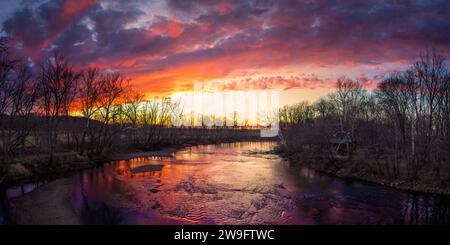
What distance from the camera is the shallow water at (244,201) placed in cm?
1588

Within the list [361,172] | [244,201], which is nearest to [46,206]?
[244,201]

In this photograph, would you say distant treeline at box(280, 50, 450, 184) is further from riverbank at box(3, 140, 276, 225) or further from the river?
riverbank at box(3, 140, 276, 225)

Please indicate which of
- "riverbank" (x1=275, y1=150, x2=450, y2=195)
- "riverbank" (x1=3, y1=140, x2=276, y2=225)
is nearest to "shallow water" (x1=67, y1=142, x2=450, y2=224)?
"riverbank" (x1=3, y1=140, x2=276, y2=225)

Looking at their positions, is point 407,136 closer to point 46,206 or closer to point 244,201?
point 244,201

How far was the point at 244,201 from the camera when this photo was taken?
1930 cm

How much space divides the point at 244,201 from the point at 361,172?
16.4m

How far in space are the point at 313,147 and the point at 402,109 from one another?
585 inches

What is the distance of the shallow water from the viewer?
1588cm

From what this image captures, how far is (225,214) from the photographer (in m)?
16.4

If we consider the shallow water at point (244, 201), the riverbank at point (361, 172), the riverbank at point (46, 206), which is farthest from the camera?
the riverbank at point (361, 172)

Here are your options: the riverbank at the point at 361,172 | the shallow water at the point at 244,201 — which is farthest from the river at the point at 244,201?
the riverbank at the point at 361,172

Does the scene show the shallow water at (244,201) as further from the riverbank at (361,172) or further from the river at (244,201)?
the riverbank at (361,172)

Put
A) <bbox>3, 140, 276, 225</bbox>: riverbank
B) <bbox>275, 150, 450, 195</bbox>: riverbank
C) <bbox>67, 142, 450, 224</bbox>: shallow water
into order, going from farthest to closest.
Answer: <bbox>275, 150, 450, 195</bbox>: riverbank
<bbox>67, 142, 450, 224</bbox>: shallow water
<bbox>3, 140, 276, 225</bbox>: riverbank
